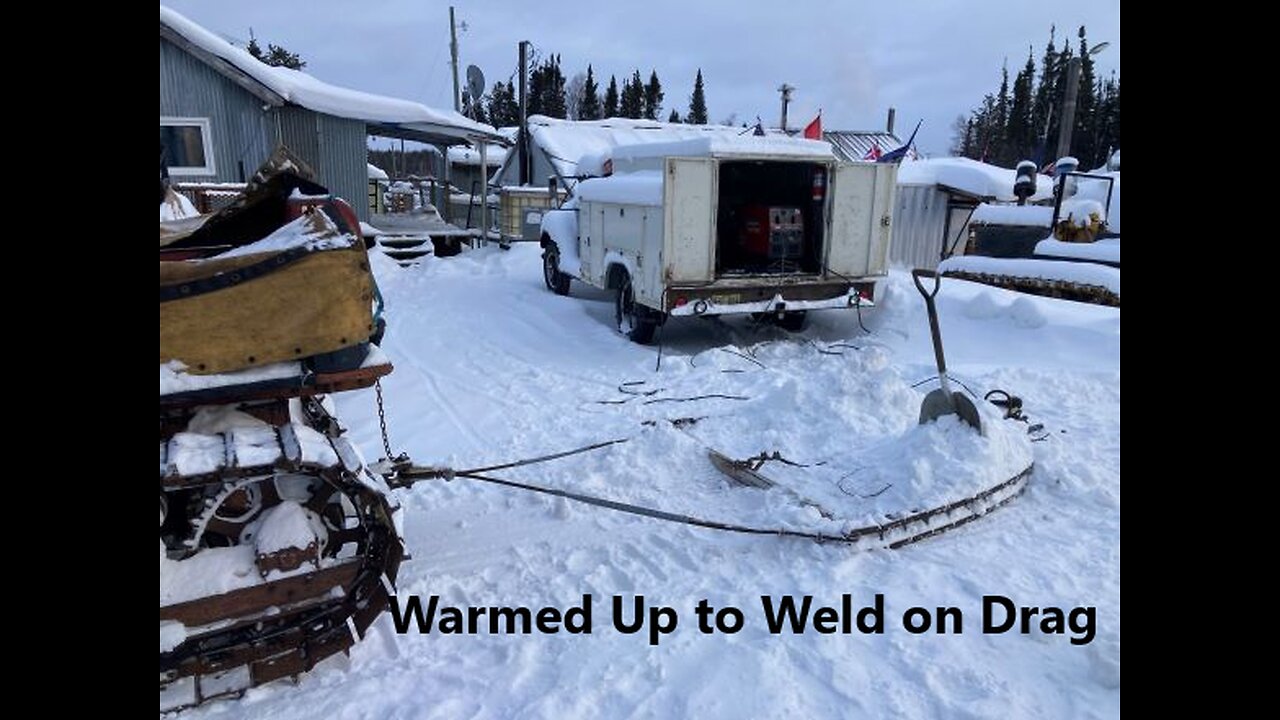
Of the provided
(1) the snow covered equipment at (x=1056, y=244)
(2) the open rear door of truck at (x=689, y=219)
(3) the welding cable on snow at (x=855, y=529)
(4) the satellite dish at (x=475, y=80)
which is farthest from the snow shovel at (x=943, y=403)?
(4) the satellite dish at (x=475, y=80)

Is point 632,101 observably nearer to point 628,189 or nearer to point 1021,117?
point 1021,117

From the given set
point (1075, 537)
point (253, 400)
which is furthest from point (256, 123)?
point (1075, 537)

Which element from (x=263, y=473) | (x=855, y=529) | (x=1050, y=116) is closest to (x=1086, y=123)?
(x=1050, y=116)

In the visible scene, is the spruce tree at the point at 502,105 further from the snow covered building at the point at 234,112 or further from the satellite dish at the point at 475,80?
the snow covered building at the point at 234,112

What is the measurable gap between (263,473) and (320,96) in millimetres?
14654

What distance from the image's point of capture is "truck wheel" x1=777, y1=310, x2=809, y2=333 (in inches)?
390

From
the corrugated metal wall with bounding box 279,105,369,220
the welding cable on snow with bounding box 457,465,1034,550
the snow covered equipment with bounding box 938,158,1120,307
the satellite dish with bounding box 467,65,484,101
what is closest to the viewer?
the welding cable on snow with bounding box 457,465,1034,550

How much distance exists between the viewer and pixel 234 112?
14.7 metres

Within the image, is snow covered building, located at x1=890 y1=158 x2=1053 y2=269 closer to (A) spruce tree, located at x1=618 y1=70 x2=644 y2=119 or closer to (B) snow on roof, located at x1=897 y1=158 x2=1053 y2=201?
(B) snow on roof, located at x1=897 y1=158 x2=1053 y2=201

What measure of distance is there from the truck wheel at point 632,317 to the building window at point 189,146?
33.9ft

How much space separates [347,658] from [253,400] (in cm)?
109

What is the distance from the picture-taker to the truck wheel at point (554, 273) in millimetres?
12141

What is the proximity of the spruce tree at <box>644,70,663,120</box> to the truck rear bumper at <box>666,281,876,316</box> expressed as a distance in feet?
171

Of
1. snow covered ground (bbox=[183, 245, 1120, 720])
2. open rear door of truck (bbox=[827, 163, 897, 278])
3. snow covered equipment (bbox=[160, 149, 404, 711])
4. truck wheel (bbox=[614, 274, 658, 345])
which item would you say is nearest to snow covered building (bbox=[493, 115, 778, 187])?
truck wheel (bbox=[614, 274, 658, 345])
